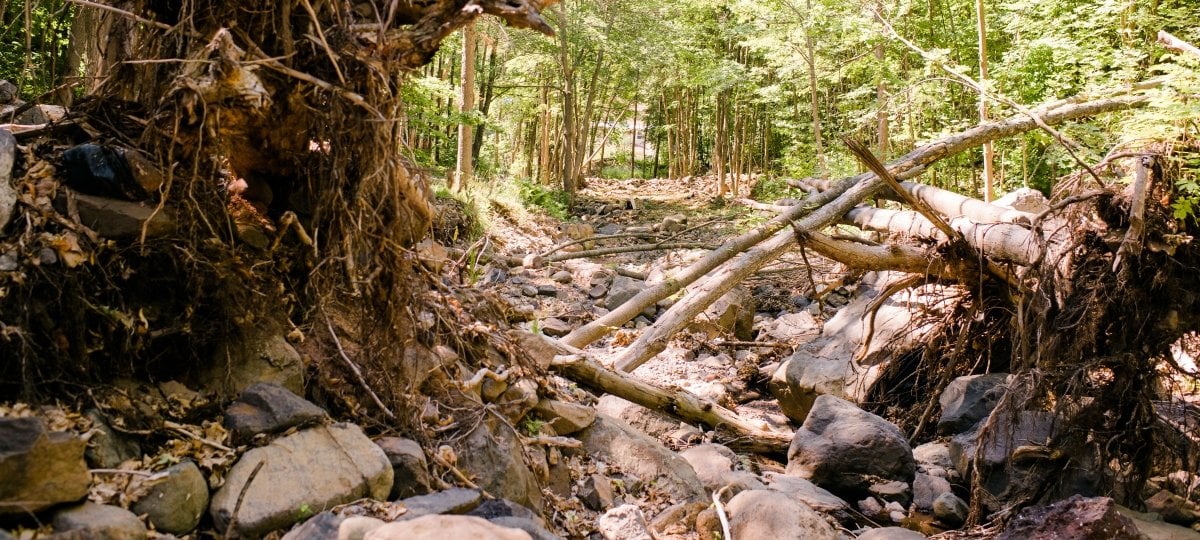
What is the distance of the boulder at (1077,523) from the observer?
3.76 m

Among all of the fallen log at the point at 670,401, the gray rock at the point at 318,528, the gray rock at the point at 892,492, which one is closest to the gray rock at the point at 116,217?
the gray rock at the point at 318,528

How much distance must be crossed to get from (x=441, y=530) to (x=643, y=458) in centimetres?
240

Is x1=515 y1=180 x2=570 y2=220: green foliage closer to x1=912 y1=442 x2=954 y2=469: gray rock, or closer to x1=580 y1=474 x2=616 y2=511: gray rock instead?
x1=912 y1=442 x2=954 y2=469: gray rock

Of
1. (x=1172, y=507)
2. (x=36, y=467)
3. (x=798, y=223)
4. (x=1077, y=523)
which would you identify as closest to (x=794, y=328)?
(x=798, y=223)

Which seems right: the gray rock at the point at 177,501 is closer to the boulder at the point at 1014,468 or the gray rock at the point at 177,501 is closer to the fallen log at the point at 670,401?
the fallen log at the point at 670,401

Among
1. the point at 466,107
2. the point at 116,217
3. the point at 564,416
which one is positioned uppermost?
the point at 466,107

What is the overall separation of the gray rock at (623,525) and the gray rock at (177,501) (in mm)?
2018

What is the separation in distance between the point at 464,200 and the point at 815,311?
6565mm

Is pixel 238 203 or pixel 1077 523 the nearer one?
pixel 238 203

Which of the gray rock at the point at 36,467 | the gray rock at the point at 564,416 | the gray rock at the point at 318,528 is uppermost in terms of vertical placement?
the gray rock at the point at 36,467

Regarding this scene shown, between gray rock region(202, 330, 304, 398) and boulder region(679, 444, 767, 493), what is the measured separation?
2688 mm

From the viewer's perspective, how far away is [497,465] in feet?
12.1

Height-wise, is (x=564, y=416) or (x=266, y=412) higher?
(x=266, y=412)

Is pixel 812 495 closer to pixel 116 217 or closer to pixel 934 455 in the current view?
pixel 934 455
